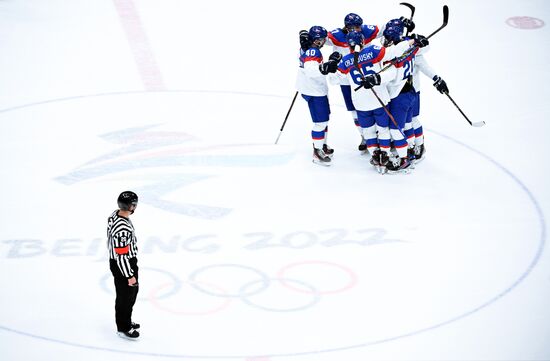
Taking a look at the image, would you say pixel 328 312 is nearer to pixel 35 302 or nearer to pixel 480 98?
pixel 35 302

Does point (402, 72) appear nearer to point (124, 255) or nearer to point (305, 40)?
point (305, 40)

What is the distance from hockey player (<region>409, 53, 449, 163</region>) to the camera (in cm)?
796

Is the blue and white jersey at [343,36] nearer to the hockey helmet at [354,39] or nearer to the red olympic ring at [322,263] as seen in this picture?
the hockey helmet at [354,39]

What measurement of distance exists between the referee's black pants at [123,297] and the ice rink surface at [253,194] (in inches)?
5.9

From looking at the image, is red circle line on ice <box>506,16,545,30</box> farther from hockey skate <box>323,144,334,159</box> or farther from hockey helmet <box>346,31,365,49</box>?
hockey helmet <box>346,31,365,49</box>

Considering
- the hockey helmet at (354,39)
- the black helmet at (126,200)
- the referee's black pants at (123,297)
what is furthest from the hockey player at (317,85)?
the referee's black pants at (123,297)

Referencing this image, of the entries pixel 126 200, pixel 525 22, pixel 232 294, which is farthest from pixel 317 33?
pixel 525 22

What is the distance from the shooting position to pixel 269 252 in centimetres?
667

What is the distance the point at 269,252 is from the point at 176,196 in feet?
3.70

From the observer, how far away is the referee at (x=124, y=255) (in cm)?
538

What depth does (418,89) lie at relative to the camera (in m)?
7.99

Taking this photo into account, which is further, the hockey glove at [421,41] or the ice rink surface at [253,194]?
the hockey glove at [421,41]

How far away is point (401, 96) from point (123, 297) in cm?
322

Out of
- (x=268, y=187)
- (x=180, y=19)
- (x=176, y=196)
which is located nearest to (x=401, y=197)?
(x=268, y=187)
